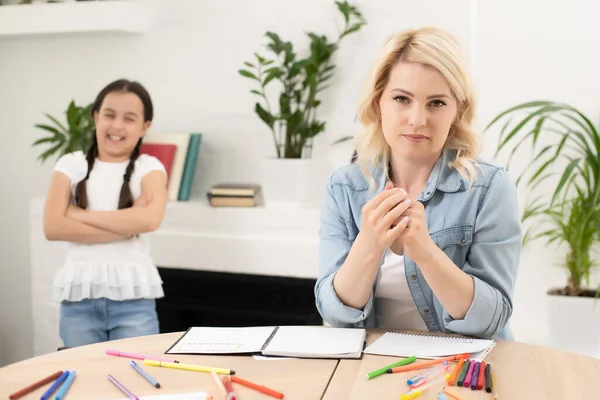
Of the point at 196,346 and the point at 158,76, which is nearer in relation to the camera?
the point at 196,346

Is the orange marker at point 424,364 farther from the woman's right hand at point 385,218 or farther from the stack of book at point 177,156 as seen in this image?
the stack of book at point 177,156

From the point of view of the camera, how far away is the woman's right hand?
4.98 feet

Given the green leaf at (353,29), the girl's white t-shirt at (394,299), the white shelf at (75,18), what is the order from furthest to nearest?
the white shelf at (75,18), the green leaf at (353,29), the girl's white t-shirt at (394,299)

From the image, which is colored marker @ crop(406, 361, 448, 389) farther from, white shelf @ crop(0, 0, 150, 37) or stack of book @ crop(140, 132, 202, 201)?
white shelf @ crop(0, 0, 150, 37)

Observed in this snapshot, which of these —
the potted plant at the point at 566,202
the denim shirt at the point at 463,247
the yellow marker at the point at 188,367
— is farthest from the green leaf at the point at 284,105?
the yellow marker at the point at 188,367

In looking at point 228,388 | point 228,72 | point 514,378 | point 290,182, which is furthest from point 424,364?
point 228,72

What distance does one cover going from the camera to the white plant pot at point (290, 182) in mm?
3135

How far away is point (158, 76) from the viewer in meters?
3.60

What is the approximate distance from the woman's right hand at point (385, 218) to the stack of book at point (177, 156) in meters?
1.93

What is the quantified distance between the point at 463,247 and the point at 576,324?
132cm

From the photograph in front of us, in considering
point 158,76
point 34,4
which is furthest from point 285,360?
point 34,4

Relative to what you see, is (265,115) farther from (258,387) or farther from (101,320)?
(258,387)

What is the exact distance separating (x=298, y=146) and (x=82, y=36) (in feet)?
4.39

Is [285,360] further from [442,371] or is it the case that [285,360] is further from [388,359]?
[442,371]
